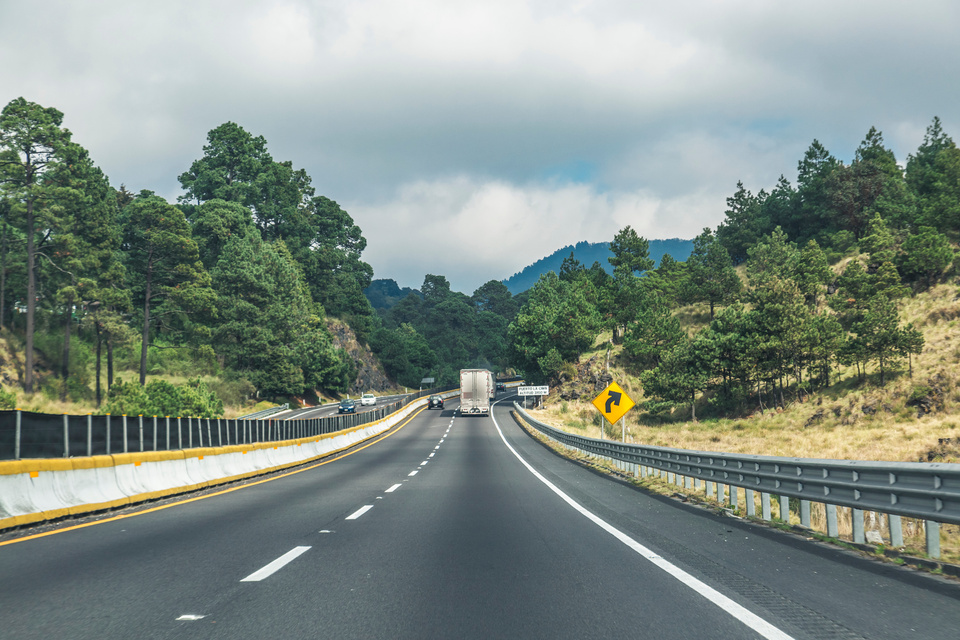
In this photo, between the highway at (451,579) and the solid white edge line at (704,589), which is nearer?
the solid white edge line at (704,589)

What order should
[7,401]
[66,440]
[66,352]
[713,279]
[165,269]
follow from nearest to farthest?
[66,440], [7,401], [66,352], [165,269], [713,279]

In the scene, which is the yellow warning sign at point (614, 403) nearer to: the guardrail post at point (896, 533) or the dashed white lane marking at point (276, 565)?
the guardrail post at point (896, 533)

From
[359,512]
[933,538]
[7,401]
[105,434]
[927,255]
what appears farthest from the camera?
[927,255]

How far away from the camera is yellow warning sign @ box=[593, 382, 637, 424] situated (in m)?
22.5

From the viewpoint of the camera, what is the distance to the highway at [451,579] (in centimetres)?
455

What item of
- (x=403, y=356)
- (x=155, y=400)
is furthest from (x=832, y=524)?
(x=403, y=356)

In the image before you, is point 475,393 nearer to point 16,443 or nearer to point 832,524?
point 16,443

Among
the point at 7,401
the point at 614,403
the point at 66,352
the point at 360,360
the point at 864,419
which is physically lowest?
the point at 864,419

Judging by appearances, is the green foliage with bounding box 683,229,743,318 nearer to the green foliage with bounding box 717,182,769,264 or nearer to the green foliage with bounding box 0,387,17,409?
the green foliage with bounding box 717,182,769,264

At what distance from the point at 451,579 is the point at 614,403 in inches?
686

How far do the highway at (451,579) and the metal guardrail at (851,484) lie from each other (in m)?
0.59

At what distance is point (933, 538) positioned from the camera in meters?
6.89

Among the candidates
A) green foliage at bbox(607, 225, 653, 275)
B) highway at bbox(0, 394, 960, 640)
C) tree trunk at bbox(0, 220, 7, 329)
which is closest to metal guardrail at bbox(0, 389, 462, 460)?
highway at bbox(0, 394, 960, 640)

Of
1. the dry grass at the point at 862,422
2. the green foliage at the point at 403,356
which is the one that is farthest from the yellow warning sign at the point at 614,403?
the green foliage at the point at 403,356
